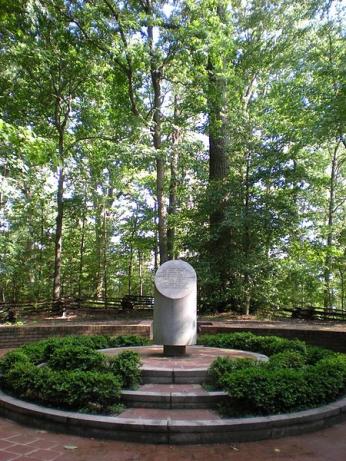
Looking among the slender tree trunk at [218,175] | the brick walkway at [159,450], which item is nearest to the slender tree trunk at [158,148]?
the slender tree trunk at [218,175]

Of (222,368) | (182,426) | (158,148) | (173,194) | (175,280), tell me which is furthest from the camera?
(173,194)

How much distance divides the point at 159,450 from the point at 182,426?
0.34m

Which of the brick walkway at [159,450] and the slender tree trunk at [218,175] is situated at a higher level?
the slender tree trunk at [218,175]

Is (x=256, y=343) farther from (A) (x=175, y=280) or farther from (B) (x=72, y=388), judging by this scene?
(B) (x=72, y=388)

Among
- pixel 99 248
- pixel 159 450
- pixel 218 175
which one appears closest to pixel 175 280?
pixel 159 450

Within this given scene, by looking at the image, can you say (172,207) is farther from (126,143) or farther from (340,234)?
(340,234)

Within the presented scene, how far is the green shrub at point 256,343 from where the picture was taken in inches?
288

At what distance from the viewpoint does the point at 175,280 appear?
7.26 metres

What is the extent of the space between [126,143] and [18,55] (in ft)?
15.4

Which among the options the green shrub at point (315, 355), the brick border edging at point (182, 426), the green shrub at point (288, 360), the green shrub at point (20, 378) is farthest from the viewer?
the green shrub at point (315, 355)

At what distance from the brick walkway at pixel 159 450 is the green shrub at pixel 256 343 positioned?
2.77 m

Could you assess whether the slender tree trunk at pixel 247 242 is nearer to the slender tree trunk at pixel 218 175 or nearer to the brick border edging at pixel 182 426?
the slender tree trunk at pixel 218 175

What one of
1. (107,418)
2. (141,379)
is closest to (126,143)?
(141,379)

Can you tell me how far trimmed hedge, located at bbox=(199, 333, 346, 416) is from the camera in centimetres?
475
